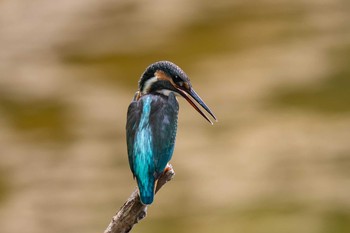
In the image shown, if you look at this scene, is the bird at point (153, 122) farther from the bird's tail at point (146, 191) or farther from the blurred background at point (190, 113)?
the blurred background at point (190, 113)

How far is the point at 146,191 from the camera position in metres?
6.49

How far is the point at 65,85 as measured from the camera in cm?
3772

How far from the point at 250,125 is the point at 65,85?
7890 millimetres

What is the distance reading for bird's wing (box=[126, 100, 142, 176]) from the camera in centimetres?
668

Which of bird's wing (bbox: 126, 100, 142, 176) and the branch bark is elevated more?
bird's wing (bbox: 126, 100, 142, 176)

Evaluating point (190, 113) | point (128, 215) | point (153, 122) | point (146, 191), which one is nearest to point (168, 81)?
point (153, 122)

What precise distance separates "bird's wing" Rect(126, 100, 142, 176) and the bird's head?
0.15 metres

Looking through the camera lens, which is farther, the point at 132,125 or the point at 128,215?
the point at 132,125

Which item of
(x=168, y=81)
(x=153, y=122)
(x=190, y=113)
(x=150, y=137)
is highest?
(x=190, y=113)

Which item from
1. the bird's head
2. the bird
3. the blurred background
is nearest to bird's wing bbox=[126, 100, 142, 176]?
the bird

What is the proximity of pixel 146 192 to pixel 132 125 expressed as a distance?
0.49m

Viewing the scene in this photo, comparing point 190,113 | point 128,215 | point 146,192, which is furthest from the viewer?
point 190,113

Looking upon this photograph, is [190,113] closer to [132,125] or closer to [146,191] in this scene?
[132,125]

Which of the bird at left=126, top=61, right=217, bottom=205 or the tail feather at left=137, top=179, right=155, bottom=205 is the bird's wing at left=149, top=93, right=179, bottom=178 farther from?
the tail feather at left=137, top=179, right=155, bottom=205
